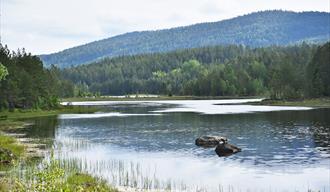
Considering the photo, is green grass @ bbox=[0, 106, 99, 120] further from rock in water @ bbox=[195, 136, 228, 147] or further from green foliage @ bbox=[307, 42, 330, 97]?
green foliage @ bbox=[307, 42, 330, 97]

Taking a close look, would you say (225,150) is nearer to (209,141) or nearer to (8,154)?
(209,141)

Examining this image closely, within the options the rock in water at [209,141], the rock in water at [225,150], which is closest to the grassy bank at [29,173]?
the rock in water at [225,150]

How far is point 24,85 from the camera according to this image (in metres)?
132

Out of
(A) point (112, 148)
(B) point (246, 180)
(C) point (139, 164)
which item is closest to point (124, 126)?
(A) point (112, 148)

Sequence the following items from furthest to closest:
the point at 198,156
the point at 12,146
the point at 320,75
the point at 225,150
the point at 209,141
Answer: the point at 320,75, the point at 209,141, the point at 12,146, the point at 225,150, the point at 198,156

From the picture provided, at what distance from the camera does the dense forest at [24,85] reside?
125025 mm

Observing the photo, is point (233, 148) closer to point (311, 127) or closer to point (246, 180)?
point (246, 180)

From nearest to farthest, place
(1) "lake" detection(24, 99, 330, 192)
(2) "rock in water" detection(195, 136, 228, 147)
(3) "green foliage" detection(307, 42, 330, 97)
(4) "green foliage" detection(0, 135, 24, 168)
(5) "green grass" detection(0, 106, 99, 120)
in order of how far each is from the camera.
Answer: (1) "lake" detection(24, 99, 330, 192)
(4) "green foliage" detection(0, 135, 24, 168)
(2) "rock in water" detection(195, 136, 228, 147)
(5) "green grass" detection(0, 106, 99, 120)
(3) "green foliage" detection(307, 42, 330, 97)

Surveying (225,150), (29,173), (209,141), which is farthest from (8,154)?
(209,141)

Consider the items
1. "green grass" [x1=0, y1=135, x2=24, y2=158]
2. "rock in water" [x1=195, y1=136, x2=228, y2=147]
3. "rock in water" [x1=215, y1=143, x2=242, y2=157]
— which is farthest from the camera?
"rock in water" [x1=195, y1=136, x2=228, y2=147]

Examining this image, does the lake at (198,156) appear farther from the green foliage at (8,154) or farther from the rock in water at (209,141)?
the green foliage at (8,154)

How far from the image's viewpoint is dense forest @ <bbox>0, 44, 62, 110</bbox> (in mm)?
125025

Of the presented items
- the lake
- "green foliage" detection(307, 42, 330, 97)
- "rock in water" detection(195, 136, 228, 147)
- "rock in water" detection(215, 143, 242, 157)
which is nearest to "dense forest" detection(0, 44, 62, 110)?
the lake

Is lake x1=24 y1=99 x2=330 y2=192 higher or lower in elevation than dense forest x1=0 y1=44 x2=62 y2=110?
lower
